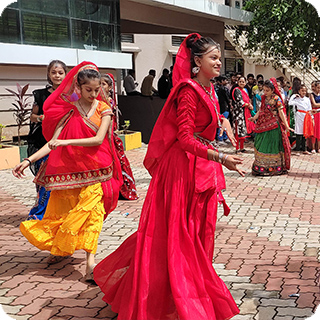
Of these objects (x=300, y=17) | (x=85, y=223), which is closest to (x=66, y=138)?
(x=85, y=223)

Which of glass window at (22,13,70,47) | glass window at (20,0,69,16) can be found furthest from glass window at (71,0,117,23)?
glass window at (22,13,70,47)

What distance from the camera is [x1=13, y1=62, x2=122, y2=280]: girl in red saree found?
445cm

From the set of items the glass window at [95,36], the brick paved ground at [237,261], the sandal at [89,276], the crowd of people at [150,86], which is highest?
the glass window at [95,36]

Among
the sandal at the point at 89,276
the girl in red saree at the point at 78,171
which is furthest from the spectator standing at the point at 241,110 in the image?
the sandal at the point at 89,276

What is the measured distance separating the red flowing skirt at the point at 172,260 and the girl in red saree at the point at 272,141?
646cm

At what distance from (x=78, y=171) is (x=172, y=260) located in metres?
1.65

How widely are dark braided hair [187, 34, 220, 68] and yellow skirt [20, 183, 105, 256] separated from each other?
1.62 metres

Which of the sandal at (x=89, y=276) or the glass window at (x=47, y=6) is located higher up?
the glass window at (x=47, y=6)

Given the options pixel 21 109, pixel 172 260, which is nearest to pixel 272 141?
pixel 21 109

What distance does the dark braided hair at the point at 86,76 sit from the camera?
4.53 metres

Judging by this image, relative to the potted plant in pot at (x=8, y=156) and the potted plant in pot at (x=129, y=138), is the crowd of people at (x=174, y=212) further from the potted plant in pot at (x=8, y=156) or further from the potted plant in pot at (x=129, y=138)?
the potted plant in pot at (x=129, y=138)

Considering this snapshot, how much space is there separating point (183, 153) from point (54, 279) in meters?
1.83

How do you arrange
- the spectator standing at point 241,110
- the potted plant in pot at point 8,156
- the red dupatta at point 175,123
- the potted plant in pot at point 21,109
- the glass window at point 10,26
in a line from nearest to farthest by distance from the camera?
the red dupatta at point 175,123 < the potted plant in pot at point 8,156 < the glass window at point 10,26 < the potted plant in pot at point 21,109 < the spectator standing at point 241,110

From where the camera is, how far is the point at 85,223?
446 centimetres
